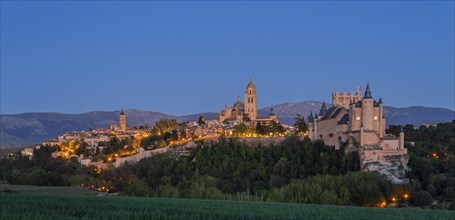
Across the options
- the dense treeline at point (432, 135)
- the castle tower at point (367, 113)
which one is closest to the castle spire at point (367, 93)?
the castle tower at point (367, 113)

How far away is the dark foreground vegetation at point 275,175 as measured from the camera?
63812 mm

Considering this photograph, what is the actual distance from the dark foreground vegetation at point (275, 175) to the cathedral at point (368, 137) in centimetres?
141

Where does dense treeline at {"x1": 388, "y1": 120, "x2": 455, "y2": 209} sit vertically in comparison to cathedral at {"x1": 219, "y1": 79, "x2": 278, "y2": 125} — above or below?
below

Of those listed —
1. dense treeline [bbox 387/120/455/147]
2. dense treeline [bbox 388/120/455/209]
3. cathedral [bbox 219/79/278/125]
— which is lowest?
dense treeline [bbox 388/120/455/209]

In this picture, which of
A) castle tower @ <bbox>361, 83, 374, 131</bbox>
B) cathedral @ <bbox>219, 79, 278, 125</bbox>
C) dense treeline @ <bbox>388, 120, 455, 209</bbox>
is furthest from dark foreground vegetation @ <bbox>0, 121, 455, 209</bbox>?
cathedral @ <bbox>219, 79, 278, 125</bbox>

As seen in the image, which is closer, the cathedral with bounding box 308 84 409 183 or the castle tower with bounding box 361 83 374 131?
the cathedral with bounding box 308 84 409 183

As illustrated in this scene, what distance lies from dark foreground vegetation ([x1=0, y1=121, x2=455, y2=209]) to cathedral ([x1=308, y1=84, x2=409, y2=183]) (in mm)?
1407

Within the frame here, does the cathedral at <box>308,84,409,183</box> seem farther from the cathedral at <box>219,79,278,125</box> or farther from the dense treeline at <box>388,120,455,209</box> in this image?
the cathedral at <box>219,79,278,125</box>

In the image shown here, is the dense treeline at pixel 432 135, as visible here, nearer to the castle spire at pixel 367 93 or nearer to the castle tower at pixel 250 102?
the castle spire at pixel 367 93

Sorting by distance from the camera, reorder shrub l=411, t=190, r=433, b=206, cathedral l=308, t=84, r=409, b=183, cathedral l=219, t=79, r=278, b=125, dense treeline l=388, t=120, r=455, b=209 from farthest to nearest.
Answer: cathedral l=219, t=79, r=278, b=125
cathedral l=308, t=84, r=409, b=183
dense treeline l=388, t=120, r=455, b=209
shrub l=411, t=190, r=433, b=206

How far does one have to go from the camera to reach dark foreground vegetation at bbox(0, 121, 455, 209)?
63812mm

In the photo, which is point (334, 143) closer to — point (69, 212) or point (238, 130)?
point (238, 130)

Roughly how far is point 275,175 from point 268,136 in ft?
88.3

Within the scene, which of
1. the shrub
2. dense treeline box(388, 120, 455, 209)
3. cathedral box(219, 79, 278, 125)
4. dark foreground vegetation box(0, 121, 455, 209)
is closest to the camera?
the shrub
